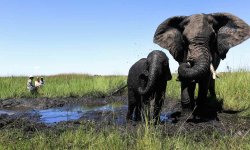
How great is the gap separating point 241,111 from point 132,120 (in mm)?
2570

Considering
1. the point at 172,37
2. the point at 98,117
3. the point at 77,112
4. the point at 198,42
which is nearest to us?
the point at 198,42

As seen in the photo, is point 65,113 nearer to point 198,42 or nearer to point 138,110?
point 138,110

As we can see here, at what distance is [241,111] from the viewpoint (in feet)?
32.6

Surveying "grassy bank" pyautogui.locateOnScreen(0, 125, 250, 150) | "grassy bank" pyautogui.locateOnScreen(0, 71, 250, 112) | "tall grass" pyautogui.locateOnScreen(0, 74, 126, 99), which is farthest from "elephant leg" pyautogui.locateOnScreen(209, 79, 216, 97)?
"tall grass" pyautogui.locateOnScreen(0, 74, 126, 99)

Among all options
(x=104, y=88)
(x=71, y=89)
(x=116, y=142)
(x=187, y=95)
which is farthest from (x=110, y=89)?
(x=116, y=142)

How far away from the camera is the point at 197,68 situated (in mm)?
8203

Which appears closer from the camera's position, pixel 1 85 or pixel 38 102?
pixel 38 102

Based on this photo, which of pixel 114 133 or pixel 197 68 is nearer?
pixel 114 133

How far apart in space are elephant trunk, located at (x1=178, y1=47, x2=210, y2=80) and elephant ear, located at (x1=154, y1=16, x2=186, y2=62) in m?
1.24

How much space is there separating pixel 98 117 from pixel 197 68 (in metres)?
Result: 2.94

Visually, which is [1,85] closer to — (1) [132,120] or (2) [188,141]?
(1) [132,120]

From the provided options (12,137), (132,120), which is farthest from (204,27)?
(12,137)

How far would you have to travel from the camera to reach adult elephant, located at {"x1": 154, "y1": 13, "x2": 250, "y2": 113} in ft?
27.7

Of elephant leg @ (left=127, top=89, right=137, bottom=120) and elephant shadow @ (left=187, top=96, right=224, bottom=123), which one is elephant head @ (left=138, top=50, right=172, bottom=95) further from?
elephant shadow @ (left=187, top=96, right=224, bottom=123)
